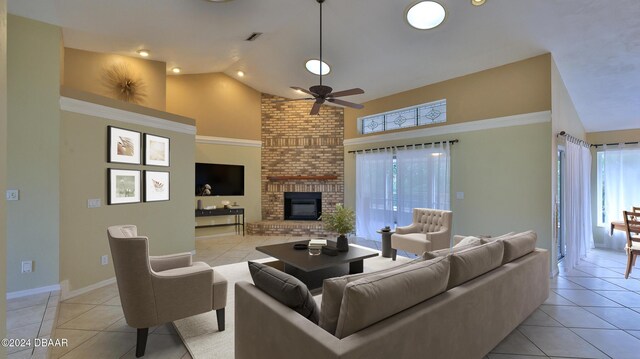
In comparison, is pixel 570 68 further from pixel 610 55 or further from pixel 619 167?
pixel 619 167

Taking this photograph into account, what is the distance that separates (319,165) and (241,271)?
3.97 meters

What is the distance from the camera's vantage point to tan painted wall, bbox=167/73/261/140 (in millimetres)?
6887

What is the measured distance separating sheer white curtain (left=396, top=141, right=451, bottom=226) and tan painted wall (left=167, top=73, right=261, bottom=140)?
401 cm

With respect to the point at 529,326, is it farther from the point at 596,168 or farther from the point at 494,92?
the point at 596,168

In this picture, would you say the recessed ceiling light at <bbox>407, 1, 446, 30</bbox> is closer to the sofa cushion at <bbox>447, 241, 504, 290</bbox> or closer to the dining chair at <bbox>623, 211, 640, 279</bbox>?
the sofa cushion at <bbox>447, 241, 504, 290</bbox>

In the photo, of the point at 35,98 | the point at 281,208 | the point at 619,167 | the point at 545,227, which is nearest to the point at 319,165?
the point at 281,208

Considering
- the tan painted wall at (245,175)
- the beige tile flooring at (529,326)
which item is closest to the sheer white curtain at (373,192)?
the tan painted wall at (245,175)

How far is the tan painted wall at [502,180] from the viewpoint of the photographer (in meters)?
4.45

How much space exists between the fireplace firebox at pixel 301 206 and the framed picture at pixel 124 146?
13.5 ft

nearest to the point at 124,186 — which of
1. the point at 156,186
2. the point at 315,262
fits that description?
the point at 156,186

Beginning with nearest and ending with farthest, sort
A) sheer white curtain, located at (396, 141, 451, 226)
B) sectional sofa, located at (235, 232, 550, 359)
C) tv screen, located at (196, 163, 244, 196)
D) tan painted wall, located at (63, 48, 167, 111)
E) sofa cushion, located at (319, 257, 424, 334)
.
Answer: sectional sofa, located at (235, 232, 550, 359), sofa cushion, located at (319, 257, 424, 334), tan painted wall, located at (63, 48, 167, 111), sheer white curtain, located at (396, 141, 451, 226), tv screen, located at (196, 163, 244, 196)

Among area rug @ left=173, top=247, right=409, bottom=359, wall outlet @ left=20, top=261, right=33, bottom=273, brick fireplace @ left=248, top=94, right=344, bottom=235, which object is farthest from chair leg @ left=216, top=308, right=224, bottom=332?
brick fireplace @ left=248, top=94, right=344, bottom=235

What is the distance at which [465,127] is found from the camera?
5328 mm

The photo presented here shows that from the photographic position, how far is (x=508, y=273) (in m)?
2.45
